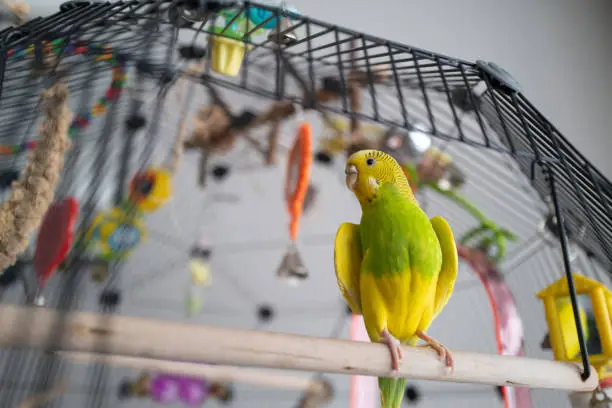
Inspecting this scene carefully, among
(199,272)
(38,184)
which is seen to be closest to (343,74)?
(38,184)

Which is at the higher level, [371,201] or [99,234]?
[371,201]

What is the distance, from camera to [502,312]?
35.4 inches

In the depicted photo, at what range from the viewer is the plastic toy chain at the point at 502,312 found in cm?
78

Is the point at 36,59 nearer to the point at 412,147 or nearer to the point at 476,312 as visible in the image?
the point at 412,147

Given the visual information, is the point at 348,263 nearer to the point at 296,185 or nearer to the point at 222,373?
the point at 296,185

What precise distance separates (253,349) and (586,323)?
42 centimetres

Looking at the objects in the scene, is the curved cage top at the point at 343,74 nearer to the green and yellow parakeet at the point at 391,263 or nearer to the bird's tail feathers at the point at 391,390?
the green and yellow parakeet at the point at 391,263

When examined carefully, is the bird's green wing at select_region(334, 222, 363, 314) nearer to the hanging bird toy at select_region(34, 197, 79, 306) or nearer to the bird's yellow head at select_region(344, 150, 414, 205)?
the bird's yellow head at select_region(344, 150, 414, 205)

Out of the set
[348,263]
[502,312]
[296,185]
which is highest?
[348,263]

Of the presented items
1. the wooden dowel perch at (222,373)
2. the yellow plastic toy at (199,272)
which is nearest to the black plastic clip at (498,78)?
the wooden dowel perch at (222,373)

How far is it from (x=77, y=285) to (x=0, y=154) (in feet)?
1.49

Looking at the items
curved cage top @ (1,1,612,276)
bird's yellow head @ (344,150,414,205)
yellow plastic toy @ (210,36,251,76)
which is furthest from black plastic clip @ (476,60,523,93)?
yellow plastic toy @ (210,36,251,76)

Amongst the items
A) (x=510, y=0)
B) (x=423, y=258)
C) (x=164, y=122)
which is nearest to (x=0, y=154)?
(x=164, y=122)

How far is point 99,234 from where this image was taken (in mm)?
655
